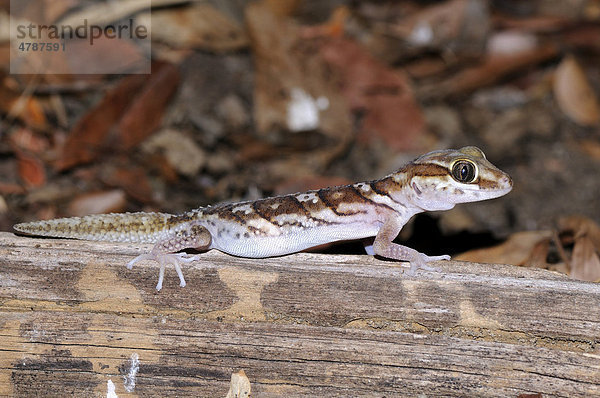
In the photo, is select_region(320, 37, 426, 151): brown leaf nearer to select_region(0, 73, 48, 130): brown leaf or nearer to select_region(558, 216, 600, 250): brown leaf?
select_region(558, 216, 600, 250): brown leaf

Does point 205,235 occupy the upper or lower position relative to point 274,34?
lower

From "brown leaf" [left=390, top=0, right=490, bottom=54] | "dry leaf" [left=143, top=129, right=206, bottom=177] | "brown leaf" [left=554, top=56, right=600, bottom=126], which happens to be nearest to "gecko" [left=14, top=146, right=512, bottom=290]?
"dry leaf" [left=143, top=129, right=206, bottom=177]

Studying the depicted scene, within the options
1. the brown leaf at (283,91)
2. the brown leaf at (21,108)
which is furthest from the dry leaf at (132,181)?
the brown leaf at (283,91)

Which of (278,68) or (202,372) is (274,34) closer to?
(278,68)

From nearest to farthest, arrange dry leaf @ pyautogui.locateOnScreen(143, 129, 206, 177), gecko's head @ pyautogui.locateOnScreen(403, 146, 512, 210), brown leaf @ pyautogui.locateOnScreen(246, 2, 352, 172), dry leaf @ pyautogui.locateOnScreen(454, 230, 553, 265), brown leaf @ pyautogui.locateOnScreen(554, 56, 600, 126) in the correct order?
gecko's head @ pyautogui.locateOnScreen(403, 146, 512, 210) < dry leaf @ pyautogui.locateOnScreen(454, 230, 553, 265) < dry leaf @ pyautogui.locateOnScreen(143, 129, 206, 177) < brown leaf @ pyautogui.locateOnScreen(246, 2, 352, 172) < brown leaf @ pyautogui.locateOnScreen(554, 56, 600, 126)

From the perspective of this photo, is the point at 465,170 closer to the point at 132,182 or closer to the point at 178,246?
the point at 178,246

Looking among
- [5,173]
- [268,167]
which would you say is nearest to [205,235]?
[268,167]
